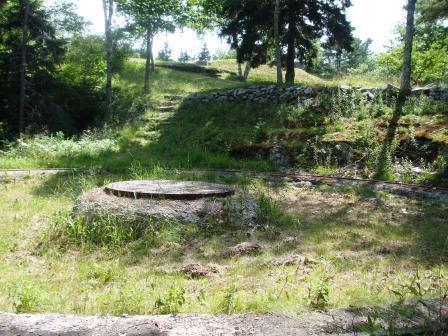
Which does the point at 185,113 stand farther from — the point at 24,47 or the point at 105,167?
the point at 24,47

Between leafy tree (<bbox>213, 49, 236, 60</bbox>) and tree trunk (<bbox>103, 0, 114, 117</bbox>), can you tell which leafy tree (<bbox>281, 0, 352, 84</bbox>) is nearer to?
tree trunk (<bbox>103, 0, 114, 117</bbox>)

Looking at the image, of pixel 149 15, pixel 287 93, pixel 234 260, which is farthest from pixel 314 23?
pixel 234 260

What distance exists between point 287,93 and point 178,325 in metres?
12.5

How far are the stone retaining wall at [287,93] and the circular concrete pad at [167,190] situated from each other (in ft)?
25.6

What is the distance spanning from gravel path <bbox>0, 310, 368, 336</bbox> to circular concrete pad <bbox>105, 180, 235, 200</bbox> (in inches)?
124

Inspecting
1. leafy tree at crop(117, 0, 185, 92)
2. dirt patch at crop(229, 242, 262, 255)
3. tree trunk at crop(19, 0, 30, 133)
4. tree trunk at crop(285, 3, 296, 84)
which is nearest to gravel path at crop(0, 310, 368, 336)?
dirt patch at crop(229, 242, 262, 255)

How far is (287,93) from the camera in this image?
14.5 meters

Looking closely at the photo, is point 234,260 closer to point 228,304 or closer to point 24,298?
point 228,304

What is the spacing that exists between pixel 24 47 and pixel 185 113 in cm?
704

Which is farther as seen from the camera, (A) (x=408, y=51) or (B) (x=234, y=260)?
(A) (x=408, y=51)

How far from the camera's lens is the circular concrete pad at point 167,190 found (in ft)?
19.6

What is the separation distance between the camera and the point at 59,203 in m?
7.30

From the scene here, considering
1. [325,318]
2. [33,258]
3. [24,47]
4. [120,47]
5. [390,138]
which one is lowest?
[33,258]

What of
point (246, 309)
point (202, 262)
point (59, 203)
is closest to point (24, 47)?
point (59, 203)
